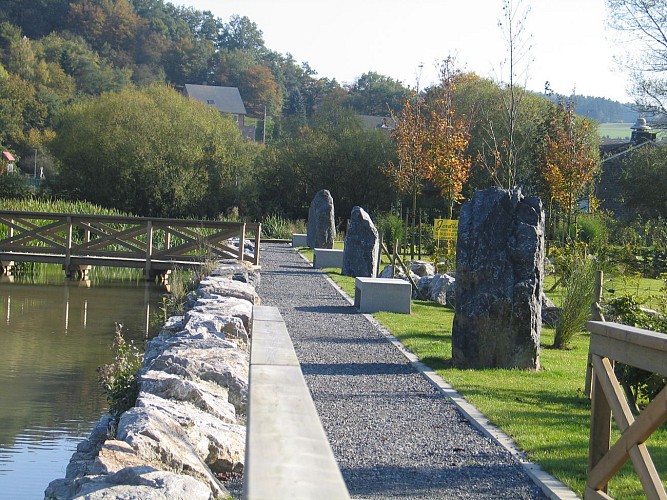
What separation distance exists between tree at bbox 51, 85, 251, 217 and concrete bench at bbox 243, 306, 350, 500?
35.2m

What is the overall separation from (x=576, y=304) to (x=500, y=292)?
248cm

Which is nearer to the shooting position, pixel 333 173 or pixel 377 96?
pixel 333 173

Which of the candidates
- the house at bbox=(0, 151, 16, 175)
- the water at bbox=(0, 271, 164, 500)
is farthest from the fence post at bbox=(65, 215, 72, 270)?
the house at bbox=(0, 151, 16, 175)

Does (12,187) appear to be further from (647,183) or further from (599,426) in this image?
(599,426)

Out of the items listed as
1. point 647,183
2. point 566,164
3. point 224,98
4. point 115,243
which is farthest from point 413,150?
point 224,98

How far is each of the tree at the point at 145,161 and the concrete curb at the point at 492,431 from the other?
2870 cm

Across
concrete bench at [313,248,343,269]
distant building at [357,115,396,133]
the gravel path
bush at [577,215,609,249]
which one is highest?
→ distant building at [357,115,396,133]

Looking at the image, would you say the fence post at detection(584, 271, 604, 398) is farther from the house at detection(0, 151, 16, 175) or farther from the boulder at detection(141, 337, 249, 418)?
the house at detection(0, 151, 16, 175)

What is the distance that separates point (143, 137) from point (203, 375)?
3302 centimetres

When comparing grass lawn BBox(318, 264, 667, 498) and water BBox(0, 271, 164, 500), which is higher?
grass lawn BBox(318, 264, 667, 498)

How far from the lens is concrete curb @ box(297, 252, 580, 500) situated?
5668 millimetres

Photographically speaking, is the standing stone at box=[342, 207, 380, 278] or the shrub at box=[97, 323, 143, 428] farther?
the standing stone at box=[342, 207, 380, 278]

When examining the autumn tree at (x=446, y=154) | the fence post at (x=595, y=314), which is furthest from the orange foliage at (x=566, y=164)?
the fence post at (x=595, y=314)

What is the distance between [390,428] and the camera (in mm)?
7246
